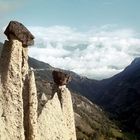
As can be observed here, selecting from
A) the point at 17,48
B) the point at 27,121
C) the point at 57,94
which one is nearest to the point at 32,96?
the point at 27,121

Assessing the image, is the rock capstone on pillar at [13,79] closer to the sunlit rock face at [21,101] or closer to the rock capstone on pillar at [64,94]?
the sunlit rock face at [21,101]

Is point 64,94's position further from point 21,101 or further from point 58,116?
point 21,101

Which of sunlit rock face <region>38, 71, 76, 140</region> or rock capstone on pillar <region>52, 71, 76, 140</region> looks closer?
sunlit rock face <region>38, 71, 76, 140</region>

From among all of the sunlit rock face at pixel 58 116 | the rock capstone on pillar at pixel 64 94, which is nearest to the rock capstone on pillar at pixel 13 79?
the sunlit rock face at pixel 58 116

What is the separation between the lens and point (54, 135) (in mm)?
27156

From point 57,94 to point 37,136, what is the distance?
217 inches

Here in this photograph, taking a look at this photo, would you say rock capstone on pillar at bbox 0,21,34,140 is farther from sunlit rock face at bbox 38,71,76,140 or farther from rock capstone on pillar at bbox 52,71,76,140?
rock capstone on pillar at bbox 52,71,76,140

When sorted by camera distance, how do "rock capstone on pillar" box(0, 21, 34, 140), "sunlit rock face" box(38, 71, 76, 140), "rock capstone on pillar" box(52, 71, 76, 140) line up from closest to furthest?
"rock capstone on pillar" box(0, 21, 34, 140), "sunlit rock face" box(38, 71, 76, 140), "rock capstone on pillar" box(52, 71, 76, 140)

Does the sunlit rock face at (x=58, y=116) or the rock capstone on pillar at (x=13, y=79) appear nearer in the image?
the rock capstone on pillar at (x=13, y=79)

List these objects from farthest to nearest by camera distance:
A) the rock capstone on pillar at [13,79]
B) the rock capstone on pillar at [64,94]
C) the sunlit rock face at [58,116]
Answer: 1. the rock capstone on pillar at [64,94]
2. the sunlit rock face at [58,116]
3. the rock capstone on pillar at [13,79]

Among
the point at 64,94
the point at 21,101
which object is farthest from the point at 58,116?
the point at 21,101

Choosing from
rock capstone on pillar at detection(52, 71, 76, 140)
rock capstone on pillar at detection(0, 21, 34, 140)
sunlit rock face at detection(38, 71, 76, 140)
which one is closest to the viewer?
rock capstone on pillar at detection(0, 21, 34, 140)

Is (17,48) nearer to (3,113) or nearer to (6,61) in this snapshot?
(6,61)

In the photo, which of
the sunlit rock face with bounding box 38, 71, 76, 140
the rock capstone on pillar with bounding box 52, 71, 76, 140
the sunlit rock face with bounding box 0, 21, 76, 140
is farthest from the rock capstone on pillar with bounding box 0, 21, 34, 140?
the rock capstone on pillar with bounding box 52, 71, 76, 140
